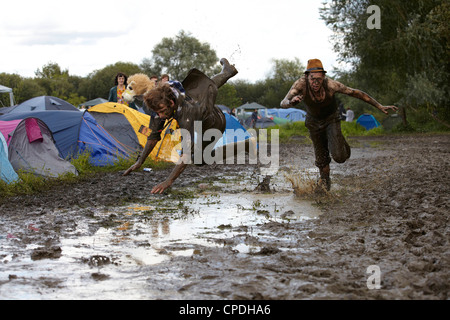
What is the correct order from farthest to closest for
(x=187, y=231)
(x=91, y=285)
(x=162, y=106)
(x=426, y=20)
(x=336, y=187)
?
(x=426, y=20) < (x=336, y=187) < (x=162, y=106) < (x=187, y=231) < (x=91, y=285)

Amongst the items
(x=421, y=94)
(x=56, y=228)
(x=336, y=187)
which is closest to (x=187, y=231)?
(x=56, y=228)

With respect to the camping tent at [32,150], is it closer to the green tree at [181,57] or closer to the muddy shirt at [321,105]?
the muddy shirt at [321,105]

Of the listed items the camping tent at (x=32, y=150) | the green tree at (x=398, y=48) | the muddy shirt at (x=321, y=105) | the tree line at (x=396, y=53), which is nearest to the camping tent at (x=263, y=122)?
the tree line at (x=396, y=53)

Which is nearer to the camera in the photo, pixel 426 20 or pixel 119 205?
pixel 119 205

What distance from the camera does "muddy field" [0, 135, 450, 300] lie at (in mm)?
3883

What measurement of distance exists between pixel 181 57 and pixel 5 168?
2064 cm

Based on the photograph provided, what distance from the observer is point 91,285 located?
13.3 ft

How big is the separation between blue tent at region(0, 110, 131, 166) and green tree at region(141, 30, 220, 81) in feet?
21.3

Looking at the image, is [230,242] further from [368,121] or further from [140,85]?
[368,121]

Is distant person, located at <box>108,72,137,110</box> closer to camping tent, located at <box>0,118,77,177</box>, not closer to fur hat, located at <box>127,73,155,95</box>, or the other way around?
camping tent, located at <box>0,118,77,177</box>
